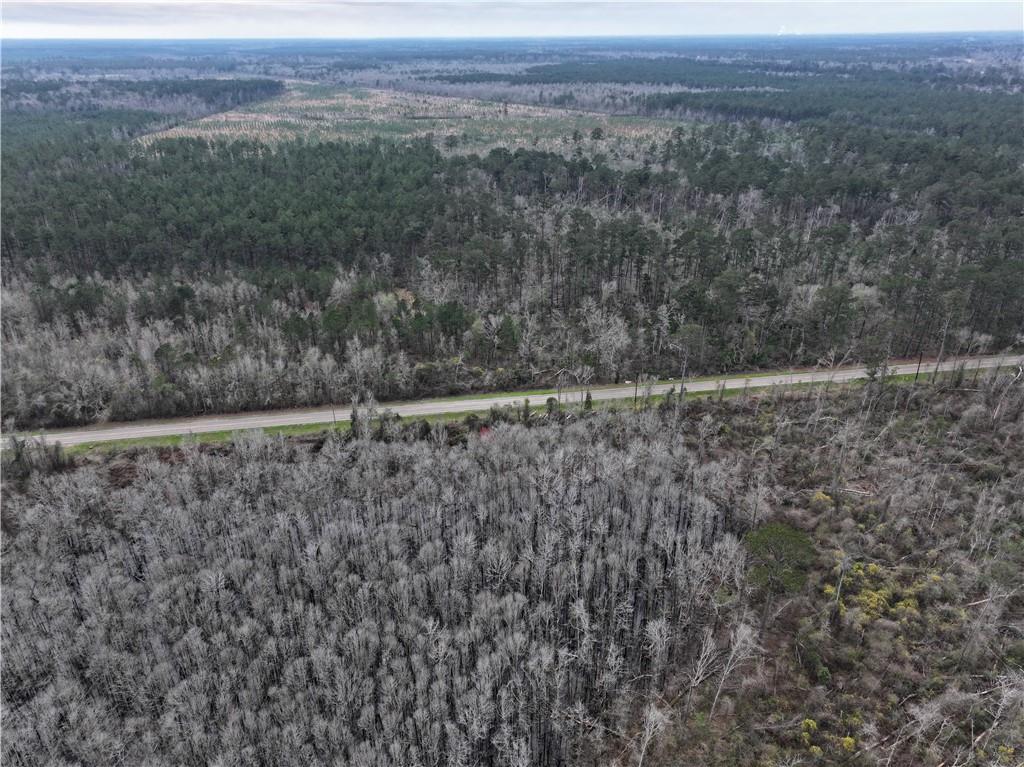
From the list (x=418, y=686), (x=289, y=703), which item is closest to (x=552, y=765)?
(x=418, y=686)

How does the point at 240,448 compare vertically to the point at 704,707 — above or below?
above

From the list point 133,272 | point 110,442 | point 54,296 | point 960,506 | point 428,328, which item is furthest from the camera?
point 133,272

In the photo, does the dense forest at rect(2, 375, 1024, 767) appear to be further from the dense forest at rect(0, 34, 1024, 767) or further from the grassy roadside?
the grassy roadside

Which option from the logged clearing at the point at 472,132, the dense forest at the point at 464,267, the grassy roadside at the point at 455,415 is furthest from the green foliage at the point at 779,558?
the logged clearing at the point at 472,132

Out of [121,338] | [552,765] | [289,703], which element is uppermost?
[121,338]

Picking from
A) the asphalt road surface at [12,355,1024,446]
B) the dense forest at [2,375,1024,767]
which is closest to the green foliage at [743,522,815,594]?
the dense forest at [2,375,1024,767]

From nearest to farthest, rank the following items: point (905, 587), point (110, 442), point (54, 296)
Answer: point (905, 587) → point (110, 442) → point (54, 296)

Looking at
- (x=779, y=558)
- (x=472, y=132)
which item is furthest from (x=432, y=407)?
(x=472, y=132)

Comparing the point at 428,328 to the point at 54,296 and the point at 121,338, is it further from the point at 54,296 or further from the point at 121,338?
the point at 54,296
